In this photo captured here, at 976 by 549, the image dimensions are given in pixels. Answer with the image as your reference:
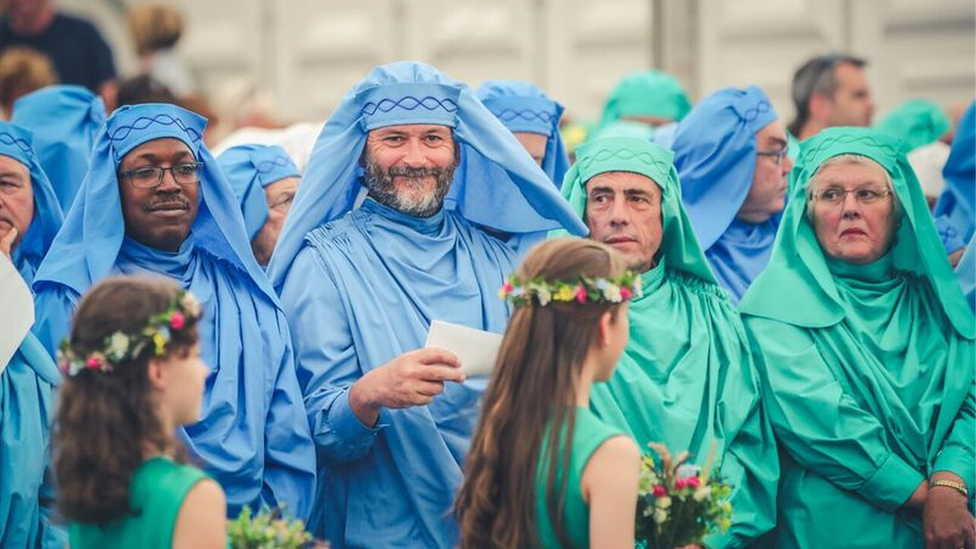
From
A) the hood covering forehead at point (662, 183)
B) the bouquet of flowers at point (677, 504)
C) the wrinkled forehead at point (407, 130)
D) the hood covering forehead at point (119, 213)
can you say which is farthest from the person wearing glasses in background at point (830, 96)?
the bouquet of flowers at point (677, 504)

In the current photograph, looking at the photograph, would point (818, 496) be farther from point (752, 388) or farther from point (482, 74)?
point (482, 74)

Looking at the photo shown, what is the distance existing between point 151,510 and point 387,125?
6.98 feet

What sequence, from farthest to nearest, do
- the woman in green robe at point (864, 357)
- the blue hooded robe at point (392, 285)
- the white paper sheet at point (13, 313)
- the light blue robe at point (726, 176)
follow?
the light blue robe at point (726, 176)
the woman in green robe at point (864, 357)
the blue hooded robe at point (392, 285)
the white paper sheet at point (13, 313)

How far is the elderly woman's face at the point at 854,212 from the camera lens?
6086 millimetres

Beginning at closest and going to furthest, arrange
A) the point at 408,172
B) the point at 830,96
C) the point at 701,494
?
1. the point at 701,494
2. the point at 408,172
3. the point at 830,96

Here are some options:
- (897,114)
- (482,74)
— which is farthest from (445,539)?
(482,74)

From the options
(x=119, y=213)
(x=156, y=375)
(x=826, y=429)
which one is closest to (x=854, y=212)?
(x=826, y=429)

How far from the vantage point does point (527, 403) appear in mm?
4312

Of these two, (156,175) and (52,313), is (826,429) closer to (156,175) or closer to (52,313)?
(156,175)

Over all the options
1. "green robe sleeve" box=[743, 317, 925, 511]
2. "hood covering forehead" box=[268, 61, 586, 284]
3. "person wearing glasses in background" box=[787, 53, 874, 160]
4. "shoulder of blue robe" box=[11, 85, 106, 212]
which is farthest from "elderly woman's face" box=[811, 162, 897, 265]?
"shoulder of blue robe" box=[11, 85, 106, 212]

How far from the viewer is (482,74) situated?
1213 centimetres

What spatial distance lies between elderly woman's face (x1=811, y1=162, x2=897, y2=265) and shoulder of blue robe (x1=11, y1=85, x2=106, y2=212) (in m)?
3.06

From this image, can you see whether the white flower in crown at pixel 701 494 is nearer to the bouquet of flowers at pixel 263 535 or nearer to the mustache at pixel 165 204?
the bouquet of flowers at pixel 263 535

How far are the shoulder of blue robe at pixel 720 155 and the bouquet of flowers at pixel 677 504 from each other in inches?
103
